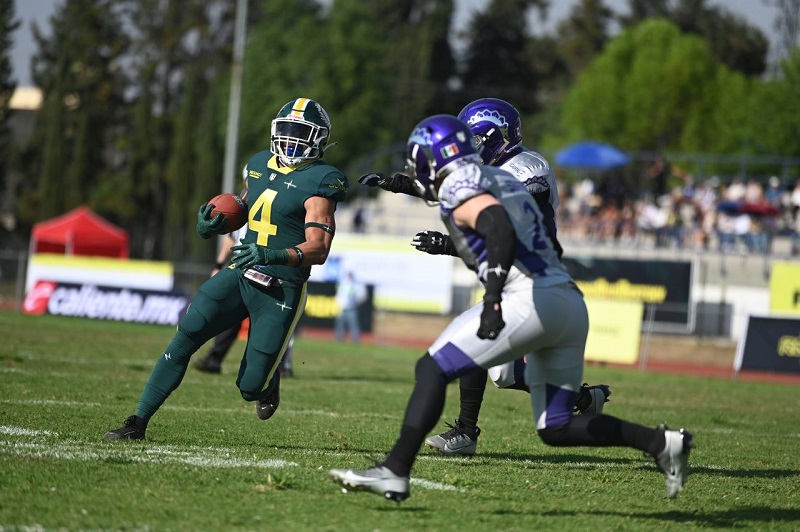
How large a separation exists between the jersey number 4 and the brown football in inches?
3.9

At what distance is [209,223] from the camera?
693 cm

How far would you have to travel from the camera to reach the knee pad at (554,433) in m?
5.44

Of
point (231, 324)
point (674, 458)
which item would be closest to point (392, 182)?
point (231, 324)

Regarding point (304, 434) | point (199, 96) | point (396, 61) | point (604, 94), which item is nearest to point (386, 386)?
point (304, 434)

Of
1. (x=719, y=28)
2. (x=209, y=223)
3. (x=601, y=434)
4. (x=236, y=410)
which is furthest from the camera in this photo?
(x=719, y=28)

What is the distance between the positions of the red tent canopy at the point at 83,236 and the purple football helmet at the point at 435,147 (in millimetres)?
28057

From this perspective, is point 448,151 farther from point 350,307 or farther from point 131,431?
point 350,307

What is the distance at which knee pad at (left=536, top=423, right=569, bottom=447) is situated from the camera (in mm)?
5438

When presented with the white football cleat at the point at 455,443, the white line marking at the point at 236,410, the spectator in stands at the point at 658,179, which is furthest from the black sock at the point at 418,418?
the spectator in stands at the point at 658,179

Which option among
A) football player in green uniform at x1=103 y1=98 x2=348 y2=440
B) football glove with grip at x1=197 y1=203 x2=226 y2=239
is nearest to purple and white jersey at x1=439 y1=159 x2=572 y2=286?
football player in green uniform at x1=103 y1=98 x2=348 y2=440

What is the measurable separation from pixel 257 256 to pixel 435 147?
5.34 feet

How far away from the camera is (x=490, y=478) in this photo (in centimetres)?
636

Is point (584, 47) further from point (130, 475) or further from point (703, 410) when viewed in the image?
point (130, 475)

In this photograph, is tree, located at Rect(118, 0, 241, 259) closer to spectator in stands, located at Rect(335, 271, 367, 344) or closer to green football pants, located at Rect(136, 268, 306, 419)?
spectator in stands, located at Rect(335, 271, 367, 344)
